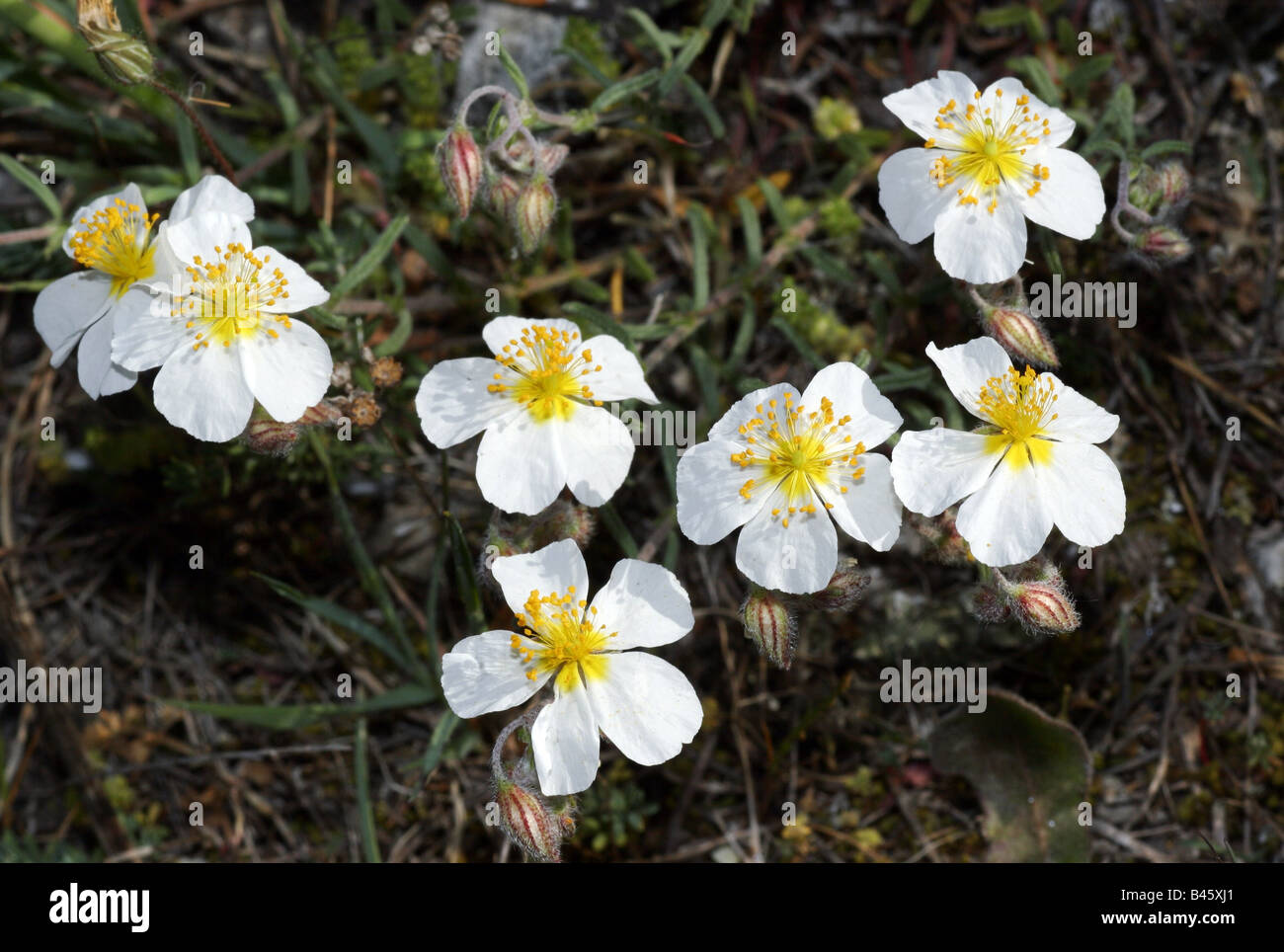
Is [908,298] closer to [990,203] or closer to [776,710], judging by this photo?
[990,203]

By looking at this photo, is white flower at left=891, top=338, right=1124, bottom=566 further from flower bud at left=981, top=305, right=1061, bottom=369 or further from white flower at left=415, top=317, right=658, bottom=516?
white flower at left=415, top=317, right=658, bottom=516

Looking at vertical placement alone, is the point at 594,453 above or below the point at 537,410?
below

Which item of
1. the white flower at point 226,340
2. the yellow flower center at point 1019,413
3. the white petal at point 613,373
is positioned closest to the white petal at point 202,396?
the white flower at point 226,340

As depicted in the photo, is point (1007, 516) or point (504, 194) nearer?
point (1007, 516)

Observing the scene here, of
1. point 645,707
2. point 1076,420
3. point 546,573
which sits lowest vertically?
point 645,707

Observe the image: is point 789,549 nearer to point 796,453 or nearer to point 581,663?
point 796,453

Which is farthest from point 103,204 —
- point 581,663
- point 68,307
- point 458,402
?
point 581,663

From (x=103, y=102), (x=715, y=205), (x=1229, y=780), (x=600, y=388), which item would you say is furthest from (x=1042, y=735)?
(x=103, y=102)

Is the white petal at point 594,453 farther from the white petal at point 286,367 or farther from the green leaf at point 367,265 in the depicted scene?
the green leaf at point 367,265

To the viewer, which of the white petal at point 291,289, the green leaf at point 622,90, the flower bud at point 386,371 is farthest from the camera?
the green leaf at point 622,90
